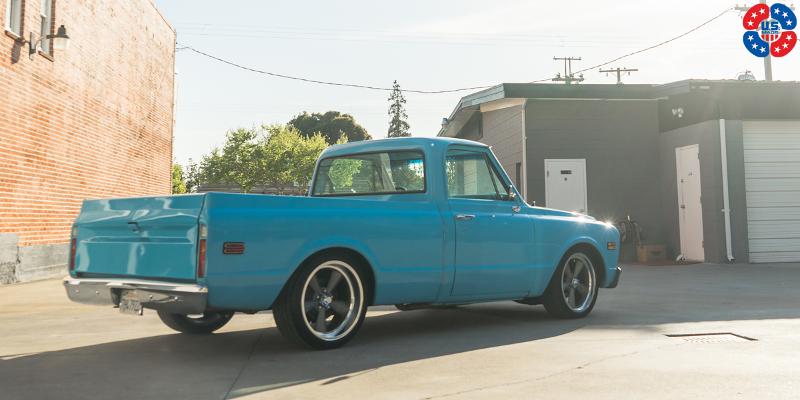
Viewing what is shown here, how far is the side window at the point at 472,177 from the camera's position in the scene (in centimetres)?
643

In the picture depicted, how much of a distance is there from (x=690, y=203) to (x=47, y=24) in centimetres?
1494

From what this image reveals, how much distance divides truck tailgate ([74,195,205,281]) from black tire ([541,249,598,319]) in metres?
3.91

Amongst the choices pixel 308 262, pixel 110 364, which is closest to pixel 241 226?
pixel 308 262

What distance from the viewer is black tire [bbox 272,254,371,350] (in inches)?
206

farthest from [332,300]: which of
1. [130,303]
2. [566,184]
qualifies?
[566,184]

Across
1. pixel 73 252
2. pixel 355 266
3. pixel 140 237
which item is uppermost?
pixel 140 237

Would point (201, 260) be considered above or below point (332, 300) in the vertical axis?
above

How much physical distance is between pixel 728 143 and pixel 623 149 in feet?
8.30

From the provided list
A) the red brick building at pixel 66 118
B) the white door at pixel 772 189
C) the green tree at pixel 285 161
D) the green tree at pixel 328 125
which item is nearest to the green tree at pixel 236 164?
the green tree at pixel 285 161

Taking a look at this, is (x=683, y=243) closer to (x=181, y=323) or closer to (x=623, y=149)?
(x=623, y=149)

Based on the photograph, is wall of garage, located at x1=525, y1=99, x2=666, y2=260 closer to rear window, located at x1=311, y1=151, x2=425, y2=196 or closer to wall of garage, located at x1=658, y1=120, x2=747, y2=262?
wall of garage, located at x1=658, y1=120, x2=747, y2=262

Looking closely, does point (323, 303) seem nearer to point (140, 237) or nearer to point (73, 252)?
point (140, 237)

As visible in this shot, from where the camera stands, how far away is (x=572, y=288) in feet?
24.2

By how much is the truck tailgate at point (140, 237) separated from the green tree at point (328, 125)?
6790cm
